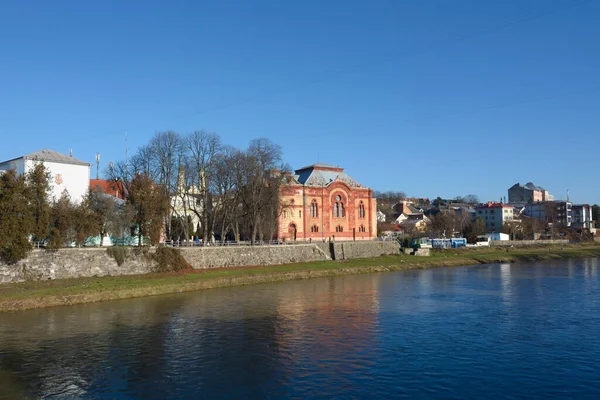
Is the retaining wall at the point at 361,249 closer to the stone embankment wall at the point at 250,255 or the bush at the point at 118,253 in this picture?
the stone embankment wall at the point at 250,255

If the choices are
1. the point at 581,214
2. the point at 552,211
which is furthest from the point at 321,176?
the point at 581,214

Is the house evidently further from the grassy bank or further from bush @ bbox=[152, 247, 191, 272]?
bush @ bbox=[152, 247, 191, 272]

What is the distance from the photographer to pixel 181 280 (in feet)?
140

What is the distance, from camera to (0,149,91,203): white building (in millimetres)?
50531

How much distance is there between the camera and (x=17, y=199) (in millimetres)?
37750

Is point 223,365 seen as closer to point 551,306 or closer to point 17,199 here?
point 551,306

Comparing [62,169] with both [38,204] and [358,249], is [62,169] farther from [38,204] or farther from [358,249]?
[358,249]

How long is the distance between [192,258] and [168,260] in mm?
Result: 2892

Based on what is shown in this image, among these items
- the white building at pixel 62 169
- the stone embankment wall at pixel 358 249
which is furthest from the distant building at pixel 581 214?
the white building at pixel 62 169

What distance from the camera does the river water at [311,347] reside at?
648 inches

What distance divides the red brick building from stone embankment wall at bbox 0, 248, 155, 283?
27352mm

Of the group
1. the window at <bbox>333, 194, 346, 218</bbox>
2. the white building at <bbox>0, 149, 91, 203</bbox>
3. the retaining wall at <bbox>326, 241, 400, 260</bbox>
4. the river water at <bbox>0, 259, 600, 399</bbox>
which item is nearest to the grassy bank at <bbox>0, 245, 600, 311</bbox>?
the river water at <bbox>0, 259, 600, 399</bbox>

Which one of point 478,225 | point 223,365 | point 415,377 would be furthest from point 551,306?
point 478,225

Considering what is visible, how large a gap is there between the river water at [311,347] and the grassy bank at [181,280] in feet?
6.34
